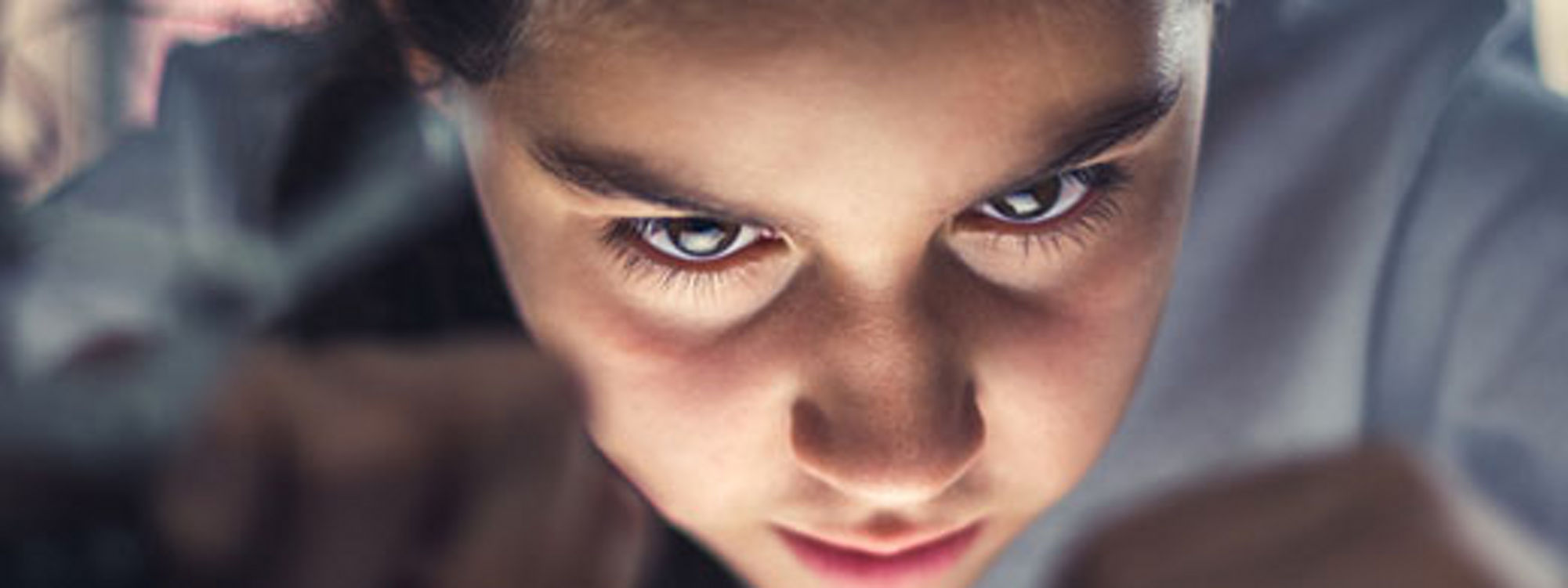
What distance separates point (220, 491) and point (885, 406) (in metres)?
0.11

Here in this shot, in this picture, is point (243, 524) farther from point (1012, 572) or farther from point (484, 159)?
point (1012, 572)

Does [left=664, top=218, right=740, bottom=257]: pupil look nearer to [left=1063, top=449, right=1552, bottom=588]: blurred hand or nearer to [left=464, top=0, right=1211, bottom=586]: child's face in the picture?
[left=464, top=0, right=1211, bottom=586]: child's face

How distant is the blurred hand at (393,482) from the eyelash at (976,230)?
2.9 inches

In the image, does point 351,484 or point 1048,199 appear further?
point 1048,199

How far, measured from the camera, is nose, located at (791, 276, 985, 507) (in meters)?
0.24

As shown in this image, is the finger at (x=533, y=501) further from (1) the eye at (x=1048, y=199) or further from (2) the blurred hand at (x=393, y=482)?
(1) the eye at (x=1048, y=199)

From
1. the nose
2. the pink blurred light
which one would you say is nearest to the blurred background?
the pink blurred light

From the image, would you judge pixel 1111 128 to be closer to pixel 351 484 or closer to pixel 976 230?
pixel 976 230

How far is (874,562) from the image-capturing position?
270mm

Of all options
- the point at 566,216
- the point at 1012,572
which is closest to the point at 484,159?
the point at 566,216

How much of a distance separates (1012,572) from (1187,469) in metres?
0.05

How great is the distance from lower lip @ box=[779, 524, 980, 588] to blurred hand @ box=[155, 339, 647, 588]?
10 centimetres

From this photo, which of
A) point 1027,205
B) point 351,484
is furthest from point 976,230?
point 351,484

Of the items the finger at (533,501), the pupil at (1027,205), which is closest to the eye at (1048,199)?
the pupil at (1027,205)
